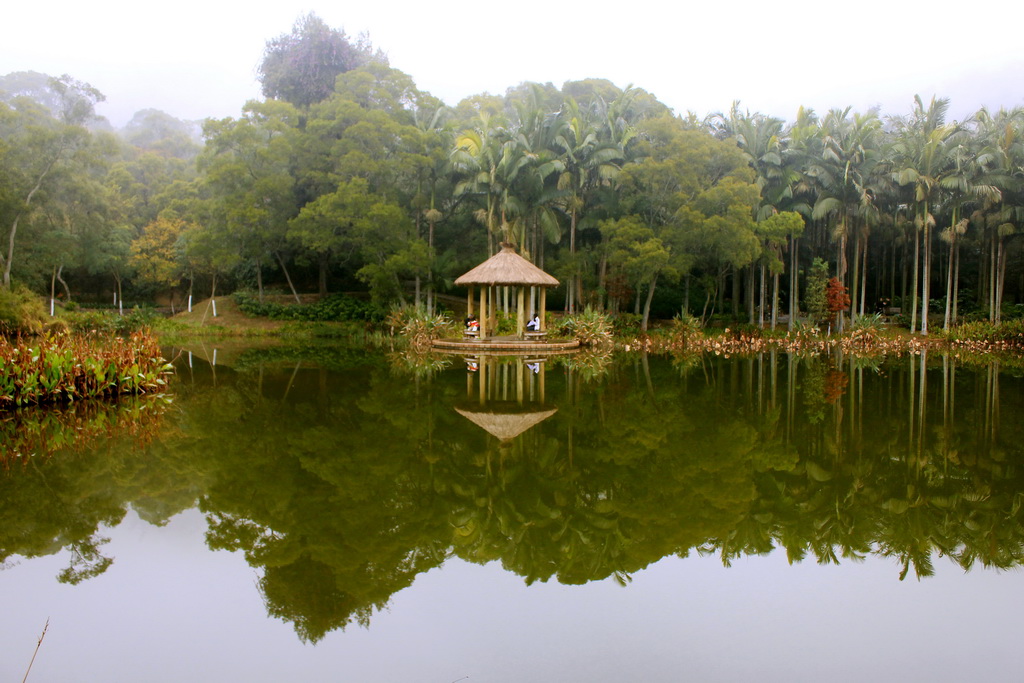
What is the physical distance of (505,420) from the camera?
328 inches

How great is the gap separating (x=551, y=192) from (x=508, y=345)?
687 centimetres

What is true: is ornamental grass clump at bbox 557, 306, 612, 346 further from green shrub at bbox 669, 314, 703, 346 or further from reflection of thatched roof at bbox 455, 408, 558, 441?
reflection of thatched roof at bbox 455, 408, 558, 441

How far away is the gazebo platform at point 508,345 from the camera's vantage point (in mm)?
19000

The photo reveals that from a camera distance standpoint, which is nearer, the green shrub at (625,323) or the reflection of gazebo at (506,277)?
the reflection of gazebo at (506,277)

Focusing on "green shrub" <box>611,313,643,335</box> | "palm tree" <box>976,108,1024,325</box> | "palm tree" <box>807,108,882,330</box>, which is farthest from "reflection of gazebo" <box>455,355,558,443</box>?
"palm tree" <box>976,108,1024,325</box>

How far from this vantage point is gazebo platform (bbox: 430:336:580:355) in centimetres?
1900

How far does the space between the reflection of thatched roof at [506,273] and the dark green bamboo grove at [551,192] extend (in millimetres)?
3537

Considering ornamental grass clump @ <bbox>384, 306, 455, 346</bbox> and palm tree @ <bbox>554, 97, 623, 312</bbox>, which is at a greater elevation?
palm tree @ <bbox>554, 97, 623, 312</bbox>

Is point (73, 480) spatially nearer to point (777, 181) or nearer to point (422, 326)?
point (422, 326)

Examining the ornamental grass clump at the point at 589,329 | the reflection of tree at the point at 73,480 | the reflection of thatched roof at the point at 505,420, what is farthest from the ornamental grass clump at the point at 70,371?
the ornamental grass clump at the point at 589,329

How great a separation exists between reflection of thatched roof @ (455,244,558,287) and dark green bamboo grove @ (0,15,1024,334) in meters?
3.54

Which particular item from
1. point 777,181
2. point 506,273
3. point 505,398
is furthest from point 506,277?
point 777,181

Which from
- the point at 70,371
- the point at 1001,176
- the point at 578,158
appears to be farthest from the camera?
the point at 578,158

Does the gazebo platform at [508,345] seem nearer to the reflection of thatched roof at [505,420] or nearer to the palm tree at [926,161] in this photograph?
the reflection of thatched roof at [505,420]
